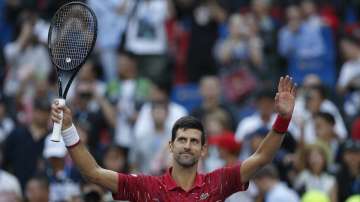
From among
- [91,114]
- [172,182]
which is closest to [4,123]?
[91,114]

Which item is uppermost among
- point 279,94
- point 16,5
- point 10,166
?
point 16,5

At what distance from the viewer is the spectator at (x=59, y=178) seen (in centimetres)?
1252

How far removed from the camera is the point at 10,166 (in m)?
13.9

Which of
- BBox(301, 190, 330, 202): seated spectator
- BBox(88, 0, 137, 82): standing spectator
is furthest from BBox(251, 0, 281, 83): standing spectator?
BBox(301, 190, 330, 202): seated spectator

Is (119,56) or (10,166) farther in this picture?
(119,56)

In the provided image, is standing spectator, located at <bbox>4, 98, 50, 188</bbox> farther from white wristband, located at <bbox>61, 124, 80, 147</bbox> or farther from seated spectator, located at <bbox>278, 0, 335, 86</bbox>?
white wristband, located at <bbox>61, 124, 80, 147</bbox>

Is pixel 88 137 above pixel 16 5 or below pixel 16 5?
below

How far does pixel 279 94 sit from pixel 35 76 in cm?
923

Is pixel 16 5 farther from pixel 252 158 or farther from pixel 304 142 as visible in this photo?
pixel 252 158

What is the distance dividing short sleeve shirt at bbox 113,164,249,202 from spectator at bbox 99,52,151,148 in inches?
221

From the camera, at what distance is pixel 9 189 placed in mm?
12469

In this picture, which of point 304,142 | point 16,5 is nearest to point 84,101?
point 304,142

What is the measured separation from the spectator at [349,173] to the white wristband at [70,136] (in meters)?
4.89

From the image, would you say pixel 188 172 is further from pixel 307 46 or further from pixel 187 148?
pixel 307 46
